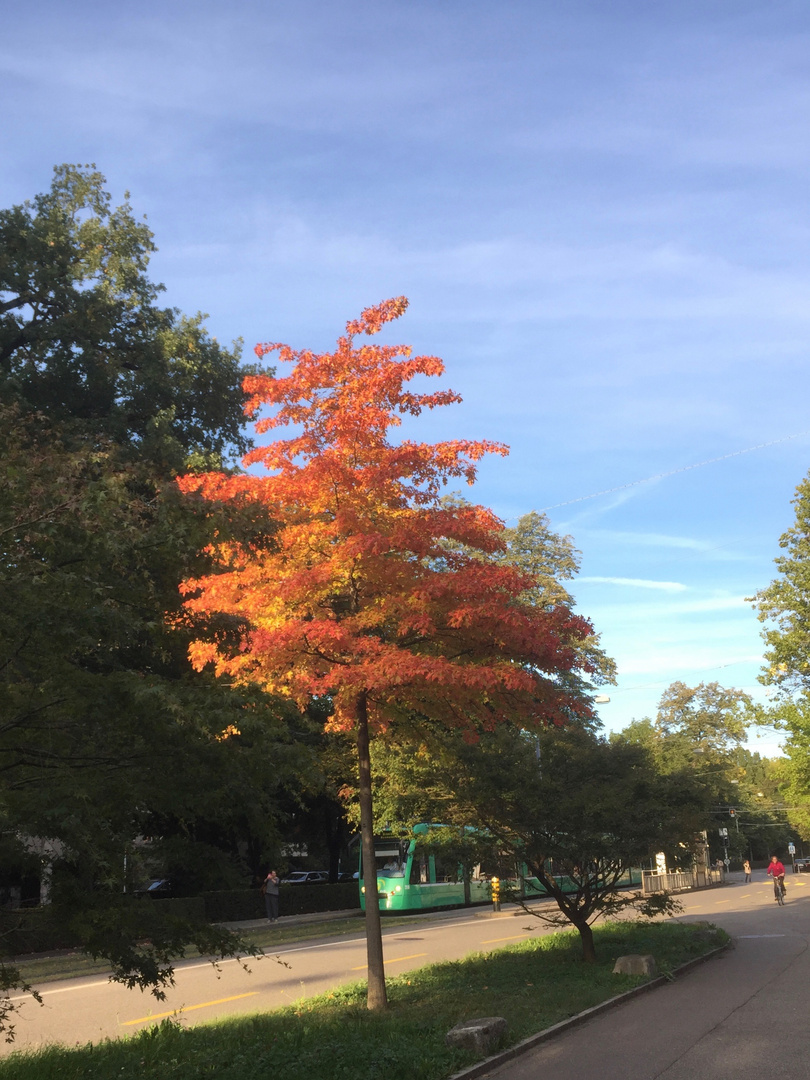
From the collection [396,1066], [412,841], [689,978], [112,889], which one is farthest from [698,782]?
[412,841]

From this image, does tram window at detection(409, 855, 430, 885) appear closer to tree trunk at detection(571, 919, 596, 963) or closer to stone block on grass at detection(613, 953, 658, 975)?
tree trunk at detection(571, 919, 596, 963)

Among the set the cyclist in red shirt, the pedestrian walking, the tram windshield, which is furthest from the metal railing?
the pedestrian walking

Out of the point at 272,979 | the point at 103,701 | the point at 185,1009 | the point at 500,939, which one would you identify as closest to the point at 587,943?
the point at 272,979

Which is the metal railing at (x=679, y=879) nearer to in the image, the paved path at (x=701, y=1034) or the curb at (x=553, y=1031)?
the paved path at (x=701, y=1034)

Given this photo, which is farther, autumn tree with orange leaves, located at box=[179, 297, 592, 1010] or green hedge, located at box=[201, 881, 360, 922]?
green hedge, located at box=[201, 881, 360, 922]

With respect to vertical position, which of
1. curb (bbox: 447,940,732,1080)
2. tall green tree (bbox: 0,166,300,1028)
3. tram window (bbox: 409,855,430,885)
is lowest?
tram window (bbox: 409,855,430,885)

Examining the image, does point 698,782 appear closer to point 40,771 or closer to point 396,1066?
point 396,1066

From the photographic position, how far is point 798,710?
118ft

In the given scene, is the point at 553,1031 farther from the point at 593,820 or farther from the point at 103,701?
the point at 103,701

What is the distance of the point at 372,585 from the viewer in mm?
12070

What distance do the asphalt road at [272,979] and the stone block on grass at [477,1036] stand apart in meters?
0.51

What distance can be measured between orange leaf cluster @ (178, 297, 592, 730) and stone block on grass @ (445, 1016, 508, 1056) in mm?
3356

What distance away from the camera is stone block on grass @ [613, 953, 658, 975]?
13.4m

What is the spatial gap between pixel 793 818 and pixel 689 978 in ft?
123
